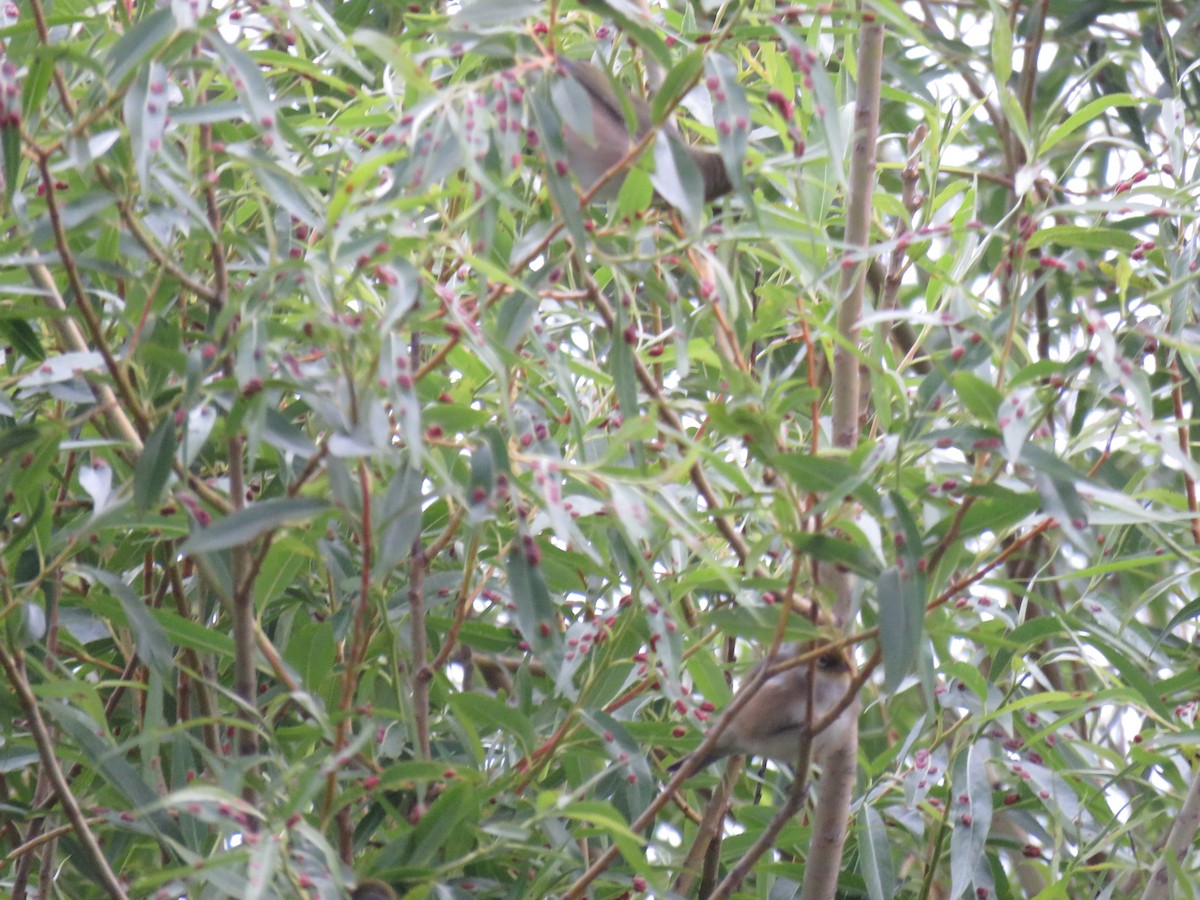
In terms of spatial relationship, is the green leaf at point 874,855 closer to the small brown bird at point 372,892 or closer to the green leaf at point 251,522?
the small brown bird at point 372,892

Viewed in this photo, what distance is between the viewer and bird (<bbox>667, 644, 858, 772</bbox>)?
1.49 metres

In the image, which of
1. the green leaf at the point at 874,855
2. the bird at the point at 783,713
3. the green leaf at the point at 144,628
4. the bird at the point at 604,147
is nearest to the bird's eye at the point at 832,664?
the bird at the point at 783,713

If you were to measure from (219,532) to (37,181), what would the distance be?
57 cm

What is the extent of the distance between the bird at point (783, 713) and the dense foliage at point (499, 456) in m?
0.05

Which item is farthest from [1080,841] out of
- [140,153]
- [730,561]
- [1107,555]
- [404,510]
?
[140,153]

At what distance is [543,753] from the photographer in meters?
1.34

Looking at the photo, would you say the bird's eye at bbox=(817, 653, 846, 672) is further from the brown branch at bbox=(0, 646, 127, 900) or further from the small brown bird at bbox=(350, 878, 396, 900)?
the brown branch at bbox=(0, 646, 127, 900)

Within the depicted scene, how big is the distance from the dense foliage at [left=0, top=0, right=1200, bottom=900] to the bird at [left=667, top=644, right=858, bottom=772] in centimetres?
5

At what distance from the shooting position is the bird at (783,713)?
149cm

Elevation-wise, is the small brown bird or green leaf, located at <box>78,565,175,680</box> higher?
green leaf, located at <box>78,565,175,680</box>

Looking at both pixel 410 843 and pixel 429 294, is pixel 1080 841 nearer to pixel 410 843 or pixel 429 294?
pixel 410 843

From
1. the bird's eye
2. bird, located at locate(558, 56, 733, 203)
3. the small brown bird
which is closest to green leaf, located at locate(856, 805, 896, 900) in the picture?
the bird's eye

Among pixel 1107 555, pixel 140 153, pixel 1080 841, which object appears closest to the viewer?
pixel 140 153

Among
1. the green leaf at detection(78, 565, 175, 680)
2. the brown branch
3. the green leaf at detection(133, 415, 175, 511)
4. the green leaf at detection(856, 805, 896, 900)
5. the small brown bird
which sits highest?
the green leaf at detection(133, 415, 175, 511)
